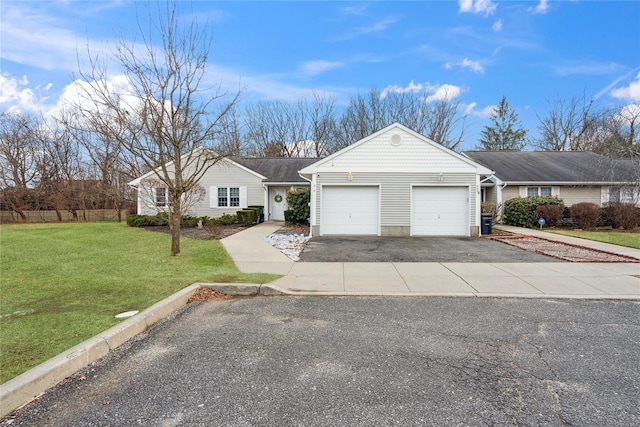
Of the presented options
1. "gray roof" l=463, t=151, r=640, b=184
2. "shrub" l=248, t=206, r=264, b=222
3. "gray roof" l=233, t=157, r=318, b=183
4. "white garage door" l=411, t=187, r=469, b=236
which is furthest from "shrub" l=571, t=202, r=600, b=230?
"shrub" l=248, t=206, r=264, b=222

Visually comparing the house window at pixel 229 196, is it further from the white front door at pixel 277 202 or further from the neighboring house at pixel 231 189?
the white front door at pixel 277 202

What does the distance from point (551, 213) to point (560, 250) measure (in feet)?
23.5

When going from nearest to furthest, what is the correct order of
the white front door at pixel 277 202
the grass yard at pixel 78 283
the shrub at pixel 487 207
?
the grass yard at pixel 78 283, the shrub at pixel 487 207, the white front door at pixel 277 202

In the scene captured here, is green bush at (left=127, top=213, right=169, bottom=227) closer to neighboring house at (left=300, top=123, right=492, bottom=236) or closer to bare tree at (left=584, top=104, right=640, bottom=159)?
neighboring house at (left=300, top=123, right=492, bottom=236)

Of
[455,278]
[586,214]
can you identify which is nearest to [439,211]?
[586,214]

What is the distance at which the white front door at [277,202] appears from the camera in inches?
866

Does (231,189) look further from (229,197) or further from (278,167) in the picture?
(278,167)

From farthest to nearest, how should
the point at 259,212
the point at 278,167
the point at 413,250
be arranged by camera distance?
the point at 278,167, the point at 259,212, the point at 413,250

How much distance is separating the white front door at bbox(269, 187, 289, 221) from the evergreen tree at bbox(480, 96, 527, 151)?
26348 millimetres

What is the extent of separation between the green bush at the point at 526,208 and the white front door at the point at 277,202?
12891mm

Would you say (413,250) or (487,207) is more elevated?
(487,207)

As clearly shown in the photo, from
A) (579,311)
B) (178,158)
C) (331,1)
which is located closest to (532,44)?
(331,1)

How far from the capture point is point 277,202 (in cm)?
2206

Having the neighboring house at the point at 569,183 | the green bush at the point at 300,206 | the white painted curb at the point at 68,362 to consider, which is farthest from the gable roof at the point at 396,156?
the white painted curb at the point at 68,362
